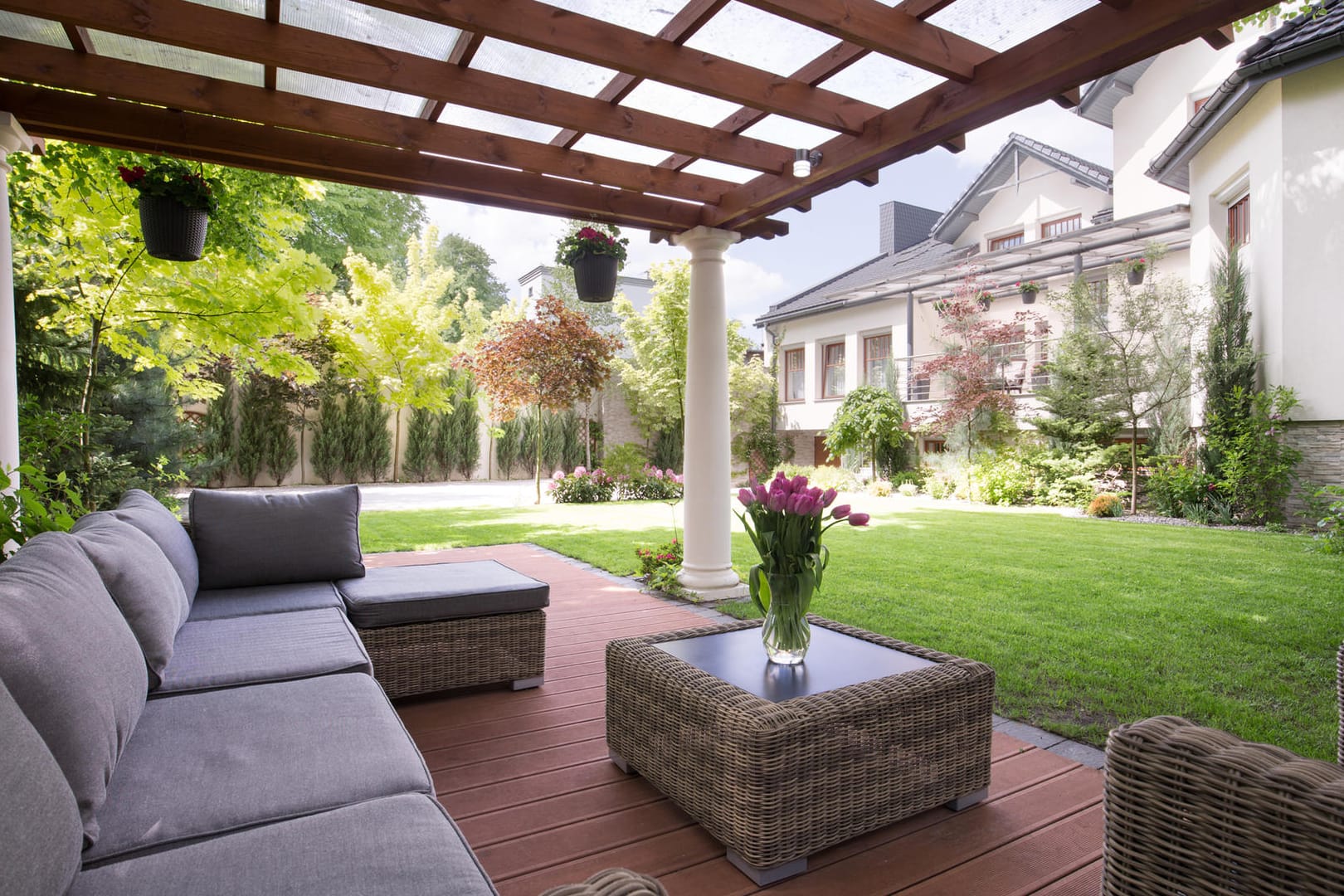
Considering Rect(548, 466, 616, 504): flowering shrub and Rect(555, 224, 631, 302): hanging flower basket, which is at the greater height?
Rect(555, 224, 631, 302): hanging flower basket

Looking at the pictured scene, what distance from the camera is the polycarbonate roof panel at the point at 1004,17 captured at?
2.60 metres

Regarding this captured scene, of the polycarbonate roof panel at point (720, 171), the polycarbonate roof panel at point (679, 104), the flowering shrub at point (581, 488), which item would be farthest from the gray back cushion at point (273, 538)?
the flowering shrub at point (581, 488)

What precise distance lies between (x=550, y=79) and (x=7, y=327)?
2.64m

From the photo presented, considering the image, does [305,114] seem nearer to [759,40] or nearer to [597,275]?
[597,275]

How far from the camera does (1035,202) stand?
550 inches

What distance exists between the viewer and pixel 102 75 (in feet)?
9.93

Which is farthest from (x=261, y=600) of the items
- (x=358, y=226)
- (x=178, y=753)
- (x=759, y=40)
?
(x=358, y=226)

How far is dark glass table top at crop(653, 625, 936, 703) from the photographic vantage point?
2168mm

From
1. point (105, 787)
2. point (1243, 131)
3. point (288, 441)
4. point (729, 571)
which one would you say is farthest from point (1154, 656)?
point (288, 441)

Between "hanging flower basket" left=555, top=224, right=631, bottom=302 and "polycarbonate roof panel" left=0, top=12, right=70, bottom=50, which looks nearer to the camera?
"polycarbonate roof panel" left=0, top=12, right=70, bottom=50

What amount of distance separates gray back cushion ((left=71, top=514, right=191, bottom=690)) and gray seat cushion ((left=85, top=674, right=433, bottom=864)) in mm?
145

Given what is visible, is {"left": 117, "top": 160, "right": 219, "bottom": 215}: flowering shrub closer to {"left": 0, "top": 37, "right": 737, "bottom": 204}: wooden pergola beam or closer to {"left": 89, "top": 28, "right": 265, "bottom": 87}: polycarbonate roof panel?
{"left": 0, "top": 37, "right": 737, "bottom": 204}: wooden pergola beam

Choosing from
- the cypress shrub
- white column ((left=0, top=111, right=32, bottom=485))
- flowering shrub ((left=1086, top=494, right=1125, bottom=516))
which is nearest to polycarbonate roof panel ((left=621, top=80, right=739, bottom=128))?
white column ((left=0, top=111, right=32, bottom=485))

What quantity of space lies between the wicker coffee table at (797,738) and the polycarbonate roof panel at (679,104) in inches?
93.7
